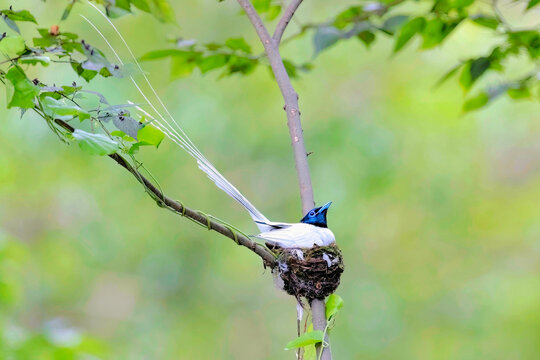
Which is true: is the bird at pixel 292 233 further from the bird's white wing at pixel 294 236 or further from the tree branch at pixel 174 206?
the tree branch at pixel 174 206

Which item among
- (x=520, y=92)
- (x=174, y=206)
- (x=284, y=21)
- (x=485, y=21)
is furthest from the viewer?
(x=520, y=92)

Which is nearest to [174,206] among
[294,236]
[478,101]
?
[294,236]

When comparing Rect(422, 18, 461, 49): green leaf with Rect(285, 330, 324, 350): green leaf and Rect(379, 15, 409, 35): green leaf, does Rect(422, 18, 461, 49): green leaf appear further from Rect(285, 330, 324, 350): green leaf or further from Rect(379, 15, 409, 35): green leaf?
Rect(285, 330, 324, 350): green leaf

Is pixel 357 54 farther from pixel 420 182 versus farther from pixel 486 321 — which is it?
pixel 486 321

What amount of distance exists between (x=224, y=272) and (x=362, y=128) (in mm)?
1693

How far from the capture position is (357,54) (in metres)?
5.95

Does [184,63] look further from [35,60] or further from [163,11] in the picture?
[35,60]

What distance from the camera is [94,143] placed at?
1.08 m

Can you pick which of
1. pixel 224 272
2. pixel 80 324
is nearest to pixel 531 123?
pixel 224 272

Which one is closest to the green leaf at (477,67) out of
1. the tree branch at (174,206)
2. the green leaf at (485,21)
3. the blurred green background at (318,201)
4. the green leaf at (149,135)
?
the green leaf at (485,21)

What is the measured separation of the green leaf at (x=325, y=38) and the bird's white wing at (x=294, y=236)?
2.25ft

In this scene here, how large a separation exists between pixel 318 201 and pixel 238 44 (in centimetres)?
302

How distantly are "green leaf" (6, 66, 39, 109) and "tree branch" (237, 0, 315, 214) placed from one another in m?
0.53

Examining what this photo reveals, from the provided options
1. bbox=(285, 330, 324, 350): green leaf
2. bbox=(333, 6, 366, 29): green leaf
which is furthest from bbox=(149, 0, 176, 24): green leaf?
bbox=(285, 330, 324, 350): green leaf
